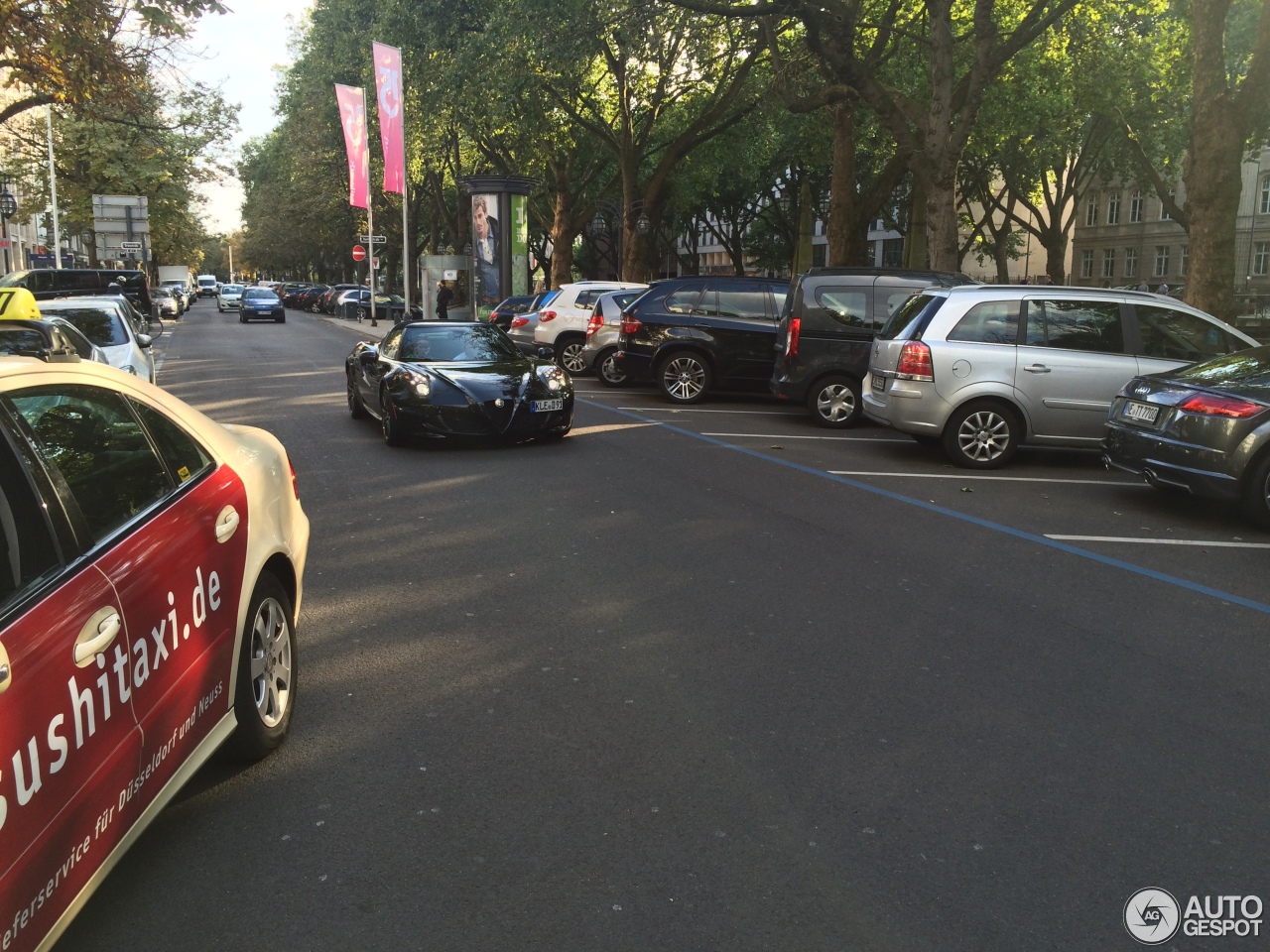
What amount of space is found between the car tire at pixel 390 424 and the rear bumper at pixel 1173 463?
268 inches

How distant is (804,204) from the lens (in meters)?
Result: 36.7

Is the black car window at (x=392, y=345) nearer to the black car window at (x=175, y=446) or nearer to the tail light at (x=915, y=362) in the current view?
the tail light at (x=915, y=362)

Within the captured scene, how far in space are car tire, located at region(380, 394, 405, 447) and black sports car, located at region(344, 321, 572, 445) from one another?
1 cm

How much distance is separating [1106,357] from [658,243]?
5578 centimetres

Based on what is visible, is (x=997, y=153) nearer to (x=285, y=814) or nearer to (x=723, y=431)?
(x=723, y=431)

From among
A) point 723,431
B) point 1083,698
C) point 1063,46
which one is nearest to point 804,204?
point 1063,46

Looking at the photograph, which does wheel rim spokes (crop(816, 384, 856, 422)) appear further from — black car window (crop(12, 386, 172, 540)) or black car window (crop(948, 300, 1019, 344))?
black car window (crop(12, 386, 172, 540))

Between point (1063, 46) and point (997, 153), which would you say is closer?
point (1063, 46)

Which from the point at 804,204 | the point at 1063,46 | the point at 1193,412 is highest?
the point at 1063,46

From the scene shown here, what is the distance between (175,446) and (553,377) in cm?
839

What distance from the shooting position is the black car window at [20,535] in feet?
8.51

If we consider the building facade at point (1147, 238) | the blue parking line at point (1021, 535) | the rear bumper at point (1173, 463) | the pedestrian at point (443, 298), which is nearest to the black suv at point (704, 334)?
the blue parking line at point (1021, 535)

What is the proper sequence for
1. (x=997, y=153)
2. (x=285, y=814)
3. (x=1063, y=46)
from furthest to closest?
(x=997, y=153), (x=1063, y=46), (x=285, y=814)

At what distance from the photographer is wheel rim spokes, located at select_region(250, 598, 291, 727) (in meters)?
4.02
